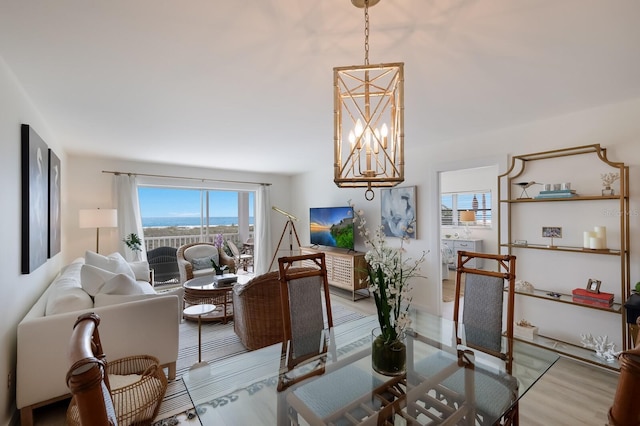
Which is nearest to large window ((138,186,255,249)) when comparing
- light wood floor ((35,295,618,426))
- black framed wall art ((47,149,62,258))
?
black framed wall art ((47,149,62,258))

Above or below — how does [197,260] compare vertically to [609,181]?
below

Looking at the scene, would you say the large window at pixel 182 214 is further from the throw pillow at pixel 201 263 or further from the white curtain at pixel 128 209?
the throw pillow at pixel 201 263

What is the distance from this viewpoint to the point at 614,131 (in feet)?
8.79

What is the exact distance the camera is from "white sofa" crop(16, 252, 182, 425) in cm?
196

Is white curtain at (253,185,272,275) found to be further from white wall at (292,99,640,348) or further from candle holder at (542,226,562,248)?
candle holder at (542,226,562,248)

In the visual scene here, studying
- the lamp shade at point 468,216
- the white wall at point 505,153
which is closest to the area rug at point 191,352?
the white wall at point 505,153

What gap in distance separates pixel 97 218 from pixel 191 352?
2658 millimetres

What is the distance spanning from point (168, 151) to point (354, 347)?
3918 millimetres

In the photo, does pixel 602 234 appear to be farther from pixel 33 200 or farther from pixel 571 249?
pixel 33 200

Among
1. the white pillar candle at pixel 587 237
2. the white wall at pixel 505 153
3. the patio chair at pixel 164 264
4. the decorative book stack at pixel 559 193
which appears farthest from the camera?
the patio chair at pixel 164 264

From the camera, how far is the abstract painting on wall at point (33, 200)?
7.43ft

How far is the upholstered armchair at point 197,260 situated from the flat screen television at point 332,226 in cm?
175

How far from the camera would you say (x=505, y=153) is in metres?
3.38

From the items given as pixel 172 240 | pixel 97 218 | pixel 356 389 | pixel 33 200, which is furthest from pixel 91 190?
pixel 356 389
